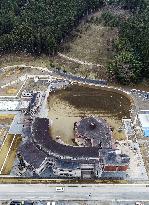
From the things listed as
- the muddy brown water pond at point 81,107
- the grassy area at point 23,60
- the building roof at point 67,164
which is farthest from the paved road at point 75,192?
the grassy area at point 23,60

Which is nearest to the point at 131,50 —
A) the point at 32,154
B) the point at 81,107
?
the point at 81,107

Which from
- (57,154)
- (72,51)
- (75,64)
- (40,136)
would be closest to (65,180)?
(57,154)

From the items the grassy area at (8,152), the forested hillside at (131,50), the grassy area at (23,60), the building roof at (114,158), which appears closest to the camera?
the building roof at (114,158)

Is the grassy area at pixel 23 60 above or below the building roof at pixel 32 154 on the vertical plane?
above

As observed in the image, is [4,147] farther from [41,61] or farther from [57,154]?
[41,61]

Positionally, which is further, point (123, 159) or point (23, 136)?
point (23, 136)

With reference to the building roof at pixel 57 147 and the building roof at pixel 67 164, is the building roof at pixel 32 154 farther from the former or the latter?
the building roof at pixel 67 164
